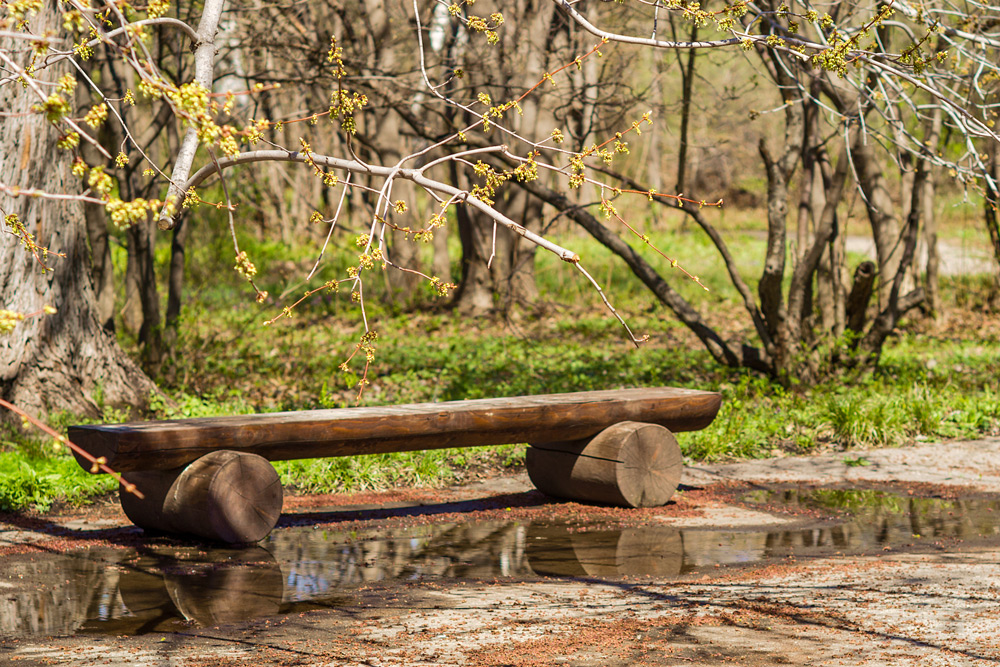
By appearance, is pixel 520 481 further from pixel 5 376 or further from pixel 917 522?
pixel 5 376

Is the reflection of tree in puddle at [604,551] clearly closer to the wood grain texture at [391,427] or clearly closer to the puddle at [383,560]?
the puddle at [383,560]

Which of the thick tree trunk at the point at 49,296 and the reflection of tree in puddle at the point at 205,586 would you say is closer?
the reflection of tree in puddle at the point at 205,586

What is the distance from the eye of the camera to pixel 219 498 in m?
5.66

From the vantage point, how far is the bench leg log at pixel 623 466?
679 cm

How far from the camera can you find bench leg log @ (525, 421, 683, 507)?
6789mm

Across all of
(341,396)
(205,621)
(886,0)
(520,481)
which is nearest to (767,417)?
(520,481)

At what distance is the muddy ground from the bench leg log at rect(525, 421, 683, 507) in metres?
0.15

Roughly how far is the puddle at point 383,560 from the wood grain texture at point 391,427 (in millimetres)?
539

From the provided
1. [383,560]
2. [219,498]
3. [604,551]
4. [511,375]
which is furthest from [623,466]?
[511,375]

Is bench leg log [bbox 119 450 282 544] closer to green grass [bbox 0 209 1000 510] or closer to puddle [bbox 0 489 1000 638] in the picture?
puddle [bbox 0 489 1000 638]

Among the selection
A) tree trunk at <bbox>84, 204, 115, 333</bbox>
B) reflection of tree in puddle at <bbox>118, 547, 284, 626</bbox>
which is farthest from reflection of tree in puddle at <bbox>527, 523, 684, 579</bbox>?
tree trunk at <bbox>84, 204, 115, 333</bbox>

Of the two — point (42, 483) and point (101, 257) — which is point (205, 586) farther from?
point (101, 257)

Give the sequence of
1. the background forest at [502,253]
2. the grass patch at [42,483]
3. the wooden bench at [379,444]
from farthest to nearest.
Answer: the grass patch at [42,483] < the background forest at [502,253] < the wooden bench at [379,444]

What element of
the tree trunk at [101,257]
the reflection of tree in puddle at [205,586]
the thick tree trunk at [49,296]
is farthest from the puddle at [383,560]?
the tree trunk at [101,257]
